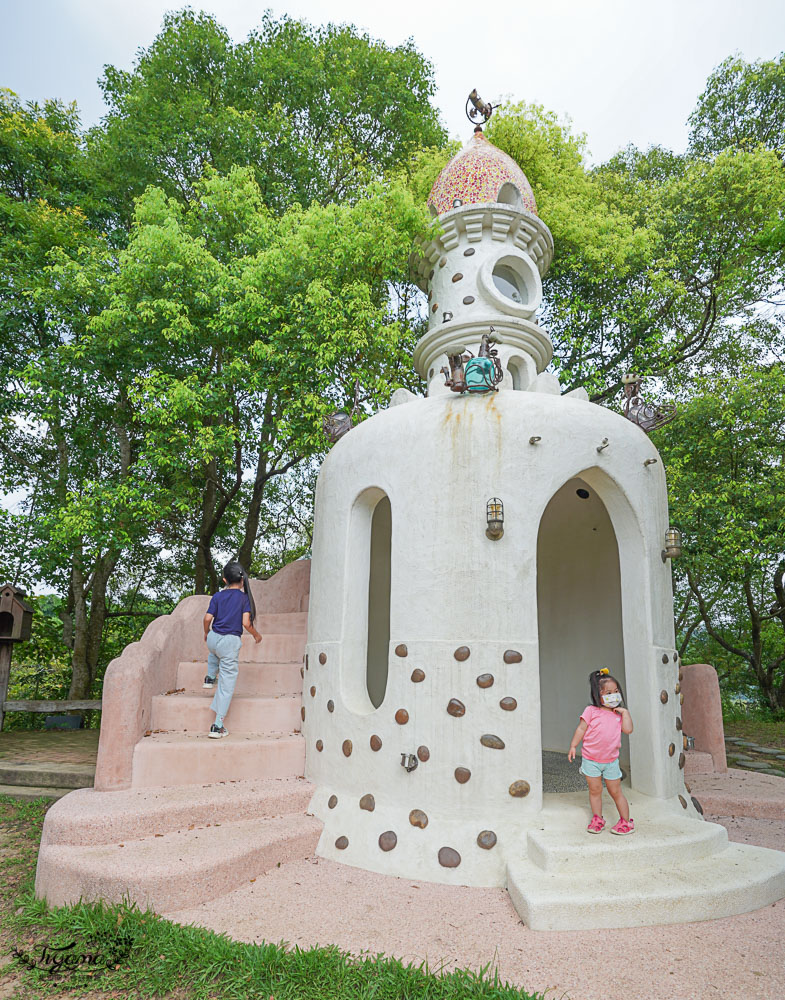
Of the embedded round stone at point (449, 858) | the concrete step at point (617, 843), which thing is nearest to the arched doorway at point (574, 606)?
the concrete step at point (617, 843)

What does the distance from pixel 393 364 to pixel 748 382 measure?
610 centimetres

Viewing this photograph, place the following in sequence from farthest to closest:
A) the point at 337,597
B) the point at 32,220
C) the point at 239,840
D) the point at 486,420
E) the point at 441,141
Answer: the point at 441,141 → the point at 32,220 → the point at 337,597 → the point at 486,420 → the point at 239,840

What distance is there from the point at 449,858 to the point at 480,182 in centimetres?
751

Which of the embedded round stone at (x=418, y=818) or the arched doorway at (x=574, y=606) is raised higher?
the arched doorway at (x=574, y=606)

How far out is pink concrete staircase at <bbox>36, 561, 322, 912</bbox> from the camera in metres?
4.12

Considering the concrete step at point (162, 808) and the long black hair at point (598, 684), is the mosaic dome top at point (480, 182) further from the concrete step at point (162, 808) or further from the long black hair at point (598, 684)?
the concrete step at point (162, 808)

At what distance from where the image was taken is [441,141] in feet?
47.9

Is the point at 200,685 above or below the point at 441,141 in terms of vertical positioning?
below

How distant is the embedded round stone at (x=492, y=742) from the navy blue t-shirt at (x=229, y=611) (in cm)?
255

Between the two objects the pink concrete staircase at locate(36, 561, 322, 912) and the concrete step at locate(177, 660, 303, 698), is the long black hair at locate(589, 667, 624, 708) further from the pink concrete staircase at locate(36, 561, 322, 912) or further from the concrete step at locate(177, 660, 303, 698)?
the concrete step at locate(177, 660, 303, 698)

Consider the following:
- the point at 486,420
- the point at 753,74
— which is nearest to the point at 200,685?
the point at 486,420

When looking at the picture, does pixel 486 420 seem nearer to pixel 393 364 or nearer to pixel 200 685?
pixel 200 685

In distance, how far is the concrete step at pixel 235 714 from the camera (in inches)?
244

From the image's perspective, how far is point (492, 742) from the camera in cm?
477
